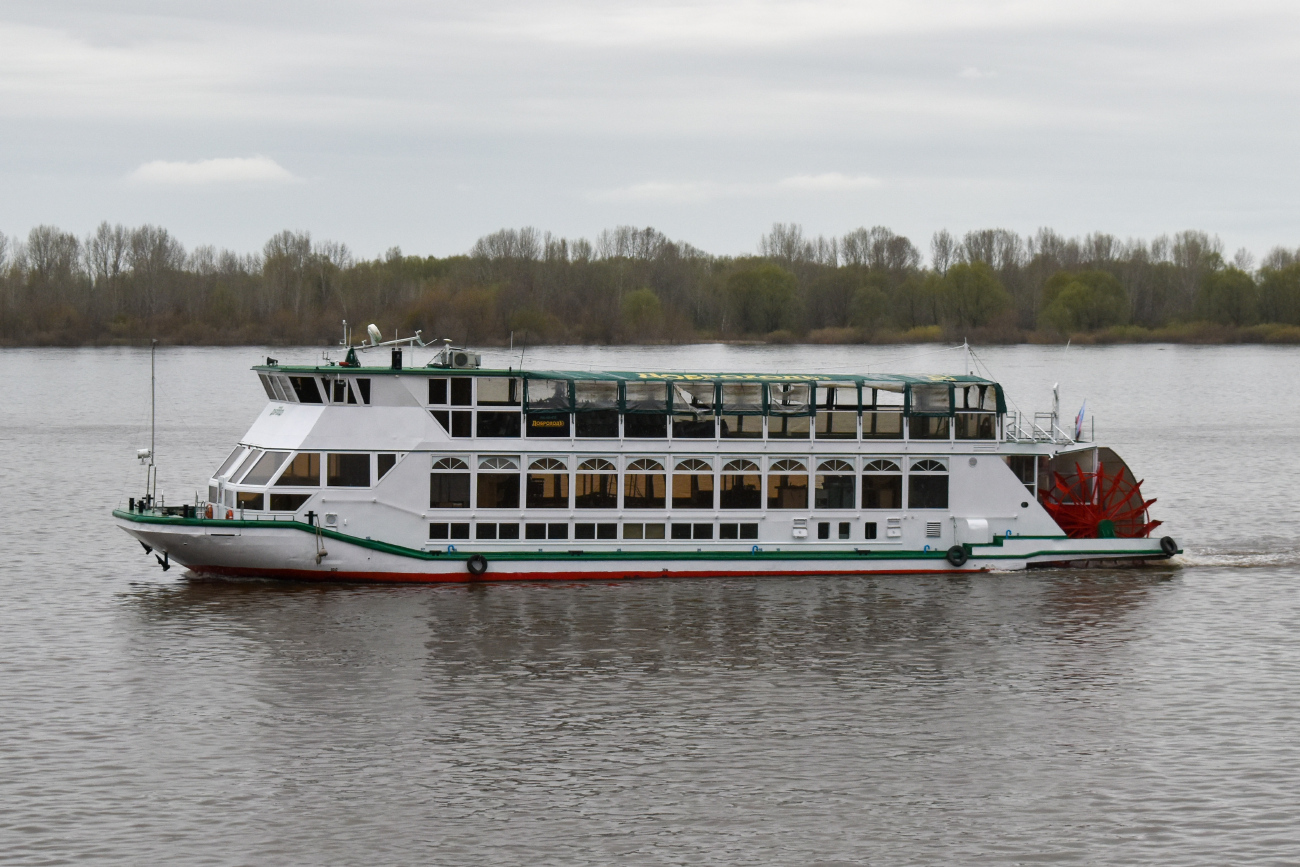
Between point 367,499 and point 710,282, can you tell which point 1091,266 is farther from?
point 367,499

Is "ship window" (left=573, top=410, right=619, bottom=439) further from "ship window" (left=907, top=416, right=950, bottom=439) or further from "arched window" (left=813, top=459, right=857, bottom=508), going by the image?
"ship window" (left=907, top=416, right=950, bottom=439)

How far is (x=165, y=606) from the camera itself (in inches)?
1598

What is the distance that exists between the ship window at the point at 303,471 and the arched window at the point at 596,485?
6.83 metres

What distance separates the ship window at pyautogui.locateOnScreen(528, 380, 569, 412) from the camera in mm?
42094

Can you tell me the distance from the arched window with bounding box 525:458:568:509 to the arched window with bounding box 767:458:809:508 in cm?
569

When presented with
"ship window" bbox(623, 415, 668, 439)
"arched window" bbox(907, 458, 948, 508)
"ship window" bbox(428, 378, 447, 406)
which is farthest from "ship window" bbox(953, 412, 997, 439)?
"ship window" bbox(428, 378, 447, 406)

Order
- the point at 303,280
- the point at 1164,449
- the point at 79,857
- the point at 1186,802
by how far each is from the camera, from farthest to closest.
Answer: the point at 303,280, the point at 1164,449, the point at 1186,802, the point at 79,857

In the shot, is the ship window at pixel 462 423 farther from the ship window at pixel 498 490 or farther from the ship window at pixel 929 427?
the ship window at pixel 929 427

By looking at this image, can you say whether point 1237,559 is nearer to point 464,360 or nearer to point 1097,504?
point 1097,504

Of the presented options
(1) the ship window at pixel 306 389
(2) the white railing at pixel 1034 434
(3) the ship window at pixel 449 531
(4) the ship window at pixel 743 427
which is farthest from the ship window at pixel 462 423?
(2) the white railing at pixel 1034 434

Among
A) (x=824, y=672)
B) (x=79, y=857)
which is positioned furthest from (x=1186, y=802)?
(x=79, y=857)

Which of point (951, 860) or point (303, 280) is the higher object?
point (303, 280)

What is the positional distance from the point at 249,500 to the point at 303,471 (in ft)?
5.23

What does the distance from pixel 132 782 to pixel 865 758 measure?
1306 centimetres
